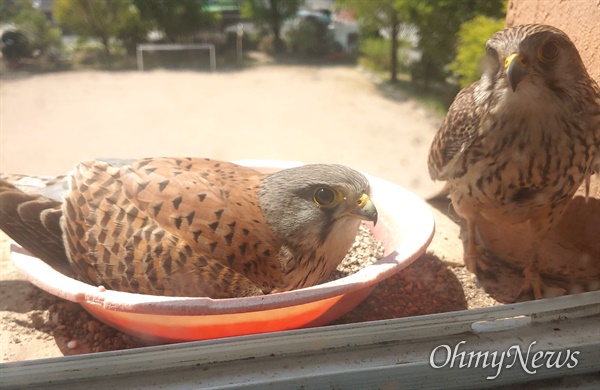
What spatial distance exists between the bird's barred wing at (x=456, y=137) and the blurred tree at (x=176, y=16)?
0.86 meters

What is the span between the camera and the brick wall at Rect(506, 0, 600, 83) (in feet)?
4.99

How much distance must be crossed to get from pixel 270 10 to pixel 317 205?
56cm

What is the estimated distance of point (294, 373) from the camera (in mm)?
1265

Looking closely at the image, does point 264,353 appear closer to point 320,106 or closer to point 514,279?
point 320,106

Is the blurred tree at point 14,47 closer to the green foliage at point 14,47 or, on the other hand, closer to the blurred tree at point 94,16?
the green foliage at point 14,47

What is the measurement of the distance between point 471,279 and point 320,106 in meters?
0.83

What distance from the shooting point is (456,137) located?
1706 mm

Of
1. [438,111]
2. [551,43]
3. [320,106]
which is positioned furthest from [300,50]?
[551,43]

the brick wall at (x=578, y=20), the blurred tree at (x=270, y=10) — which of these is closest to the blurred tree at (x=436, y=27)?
the brick wall at (x=578, y=20)

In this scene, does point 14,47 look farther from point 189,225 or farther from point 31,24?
point 189,225

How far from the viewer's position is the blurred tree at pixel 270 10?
137cm

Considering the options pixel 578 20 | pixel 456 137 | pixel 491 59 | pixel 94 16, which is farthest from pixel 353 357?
pixel 578 20

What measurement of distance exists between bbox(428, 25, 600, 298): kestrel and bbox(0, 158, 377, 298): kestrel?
482 mm

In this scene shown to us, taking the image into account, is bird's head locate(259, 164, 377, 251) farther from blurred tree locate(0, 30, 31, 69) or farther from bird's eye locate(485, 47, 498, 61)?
blurred tree locate(0, 30, 31, 69)
